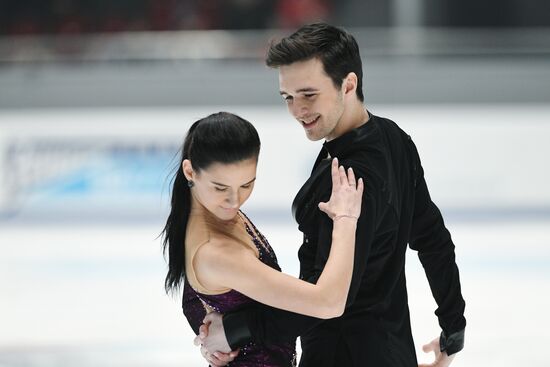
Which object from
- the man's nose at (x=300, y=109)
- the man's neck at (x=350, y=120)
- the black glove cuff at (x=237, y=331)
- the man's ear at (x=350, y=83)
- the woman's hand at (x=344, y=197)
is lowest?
the black glove cuff at (x=237, y=331)

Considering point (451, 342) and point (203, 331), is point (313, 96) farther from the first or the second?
point (451, 342)

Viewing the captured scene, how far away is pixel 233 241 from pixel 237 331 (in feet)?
0.68

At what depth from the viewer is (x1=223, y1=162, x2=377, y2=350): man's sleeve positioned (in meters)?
1.88

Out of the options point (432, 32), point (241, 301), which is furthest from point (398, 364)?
point (432, 32)

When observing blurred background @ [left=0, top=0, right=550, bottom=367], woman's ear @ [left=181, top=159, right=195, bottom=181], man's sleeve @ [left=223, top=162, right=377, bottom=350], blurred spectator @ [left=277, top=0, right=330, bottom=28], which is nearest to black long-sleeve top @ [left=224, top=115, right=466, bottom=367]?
man's sleeve @ [left=223, top=162, right=377, bottom=350]

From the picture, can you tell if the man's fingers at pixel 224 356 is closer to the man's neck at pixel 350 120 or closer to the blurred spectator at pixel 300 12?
the man's neck at pixel 350 120

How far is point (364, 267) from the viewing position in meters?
→ 1.89

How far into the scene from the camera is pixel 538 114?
717 centimetres

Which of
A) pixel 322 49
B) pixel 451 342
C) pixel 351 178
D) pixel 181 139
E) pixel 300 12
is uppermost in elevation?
pixel 300 12

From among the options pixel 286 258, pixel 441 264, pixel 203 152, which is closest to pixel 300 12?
pixel 286 258

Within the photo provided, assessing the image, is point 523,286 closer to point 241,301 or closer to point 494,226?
point 494,226

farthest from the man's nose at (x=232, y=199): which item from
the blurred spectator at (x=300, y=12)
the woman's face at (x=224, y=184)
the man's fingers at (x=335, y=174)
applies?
the blurred spectator at (x=300, y=12)

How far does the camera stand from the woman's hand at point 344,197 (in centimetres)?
183

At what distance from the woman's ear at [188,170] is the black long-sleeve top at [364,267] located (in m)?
0.25
